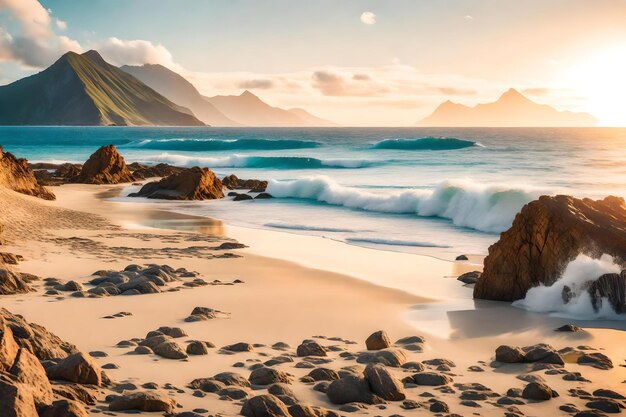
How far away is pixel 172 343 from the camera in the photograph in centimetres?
627

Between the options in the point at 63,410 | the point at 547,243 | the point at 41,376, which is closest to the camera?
the point at 63,410

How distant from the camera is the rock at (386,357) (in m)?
6.18

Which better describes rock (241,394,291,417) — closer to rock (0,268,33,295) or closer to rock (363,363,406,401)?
rock (363,363,406,401)

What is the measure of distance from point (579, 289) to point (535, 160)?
4759 centimetres

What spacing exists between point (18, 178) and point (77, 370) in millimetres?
17416

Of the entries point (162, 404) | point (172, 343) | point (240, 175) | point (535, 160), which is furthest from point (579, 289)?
point (535, 160)

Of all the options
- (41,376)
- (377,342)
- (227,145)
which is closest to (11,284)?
(377,342)

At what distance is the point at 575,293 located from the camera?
8656 millimetres

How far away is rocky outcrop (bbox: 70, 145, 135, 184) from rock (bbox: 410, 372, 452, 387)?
26.6 m

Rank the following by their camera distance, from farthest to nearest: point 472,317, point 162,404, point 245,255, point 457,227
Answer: point 457,227, point 245,255, point 472,317, point 162,404

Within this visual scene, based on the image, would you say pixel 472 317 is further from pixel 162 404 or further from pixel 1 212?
pixel 1 212

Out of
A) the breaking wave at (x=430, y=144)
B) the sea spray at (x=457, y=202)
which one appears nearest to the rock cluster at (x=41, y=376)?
the sea spray at (x=457, y=202)

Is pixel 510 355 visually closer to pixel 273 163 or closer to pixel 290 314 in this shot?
pixel 290 314

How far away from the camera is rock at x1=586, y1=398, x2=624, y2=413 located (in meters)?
5.16
